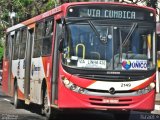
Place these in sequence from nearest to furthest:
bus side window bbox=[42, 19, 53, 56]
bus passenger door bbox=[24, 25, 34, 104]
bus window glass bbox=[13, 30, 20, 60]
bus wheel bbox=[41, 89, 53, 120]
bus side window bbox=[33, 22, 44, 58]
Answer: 1. bus wheel bbox=[41, 89, 53, 120]
2. bus side window bbox=[42, 19, 53, 56]
3. bus side window bbox=[33, 22, 44, 58]
4. bus passenger door bbox=[24, 25, 34, 104]
5. bus window glass bbox=[13, 30, 20, 60]

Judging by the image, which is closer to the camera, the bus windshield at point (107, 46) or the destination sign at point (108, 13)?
the bus windshield at point (107, 46)

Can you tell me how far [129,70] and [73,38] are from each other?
1.60 metres

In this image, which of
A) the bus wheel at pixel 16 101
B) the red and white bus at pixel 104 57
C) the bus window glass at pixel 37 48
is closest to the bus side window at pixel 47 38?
the bus window glass at pixel 37 48

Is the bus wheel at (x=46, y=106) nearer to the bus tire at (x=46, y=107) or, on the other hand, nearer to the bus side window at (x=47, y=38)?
the bus tire at (x=46, y=107)

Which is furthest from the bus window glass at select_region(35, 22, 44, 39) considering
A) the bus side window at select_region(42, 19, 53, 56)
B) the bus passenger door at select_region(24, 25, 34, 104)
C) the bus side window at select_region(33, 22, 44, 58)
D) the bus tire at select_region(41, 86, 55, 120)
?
the bus tire at select_region(41, 86, 55, 120)

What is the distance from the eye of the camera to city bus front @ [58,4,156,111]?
1430cm

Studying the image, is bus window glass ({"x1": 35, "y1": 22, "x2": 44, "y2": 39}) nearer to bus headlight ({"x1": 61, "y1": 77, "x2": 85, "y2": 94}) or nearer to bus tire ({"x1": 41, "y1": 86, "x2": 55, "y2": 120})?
bus tire ({"x1": 41, "y1": 86, "x2": 55, "y2": 120})

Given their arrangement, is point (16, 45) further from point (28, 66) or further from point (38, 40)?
point (38, 40)

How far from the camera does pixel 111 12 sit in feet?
48.8

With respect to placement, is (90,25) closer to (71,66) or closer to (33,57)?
(71,66)

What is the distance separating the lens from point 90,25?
14.6 meters

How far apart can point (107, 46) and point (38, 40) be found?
396cm

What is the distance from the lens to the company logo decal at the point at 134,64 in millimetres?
14498

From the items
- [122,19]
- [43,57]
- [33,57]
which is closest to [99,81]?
[122,19]
